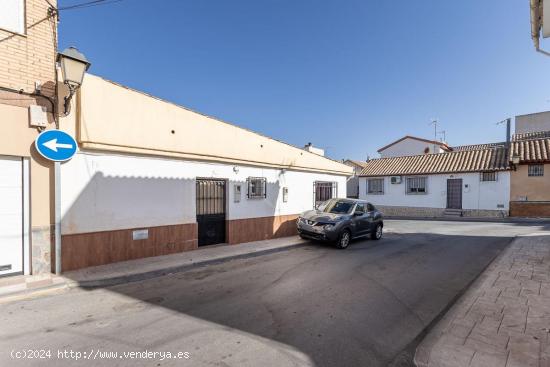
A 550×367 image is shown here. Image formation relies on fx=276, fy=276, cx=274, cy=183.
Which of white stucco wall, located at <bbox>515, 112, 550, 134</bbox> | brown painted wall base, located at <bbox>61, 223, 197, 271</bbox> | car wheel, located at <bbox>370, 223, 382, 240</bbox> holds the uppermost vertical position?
white stucco wall, located at <bbox>515, 112, 550, 134</bbox>

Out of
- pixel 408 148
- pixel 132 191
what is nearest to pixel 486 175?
pixel 408 148

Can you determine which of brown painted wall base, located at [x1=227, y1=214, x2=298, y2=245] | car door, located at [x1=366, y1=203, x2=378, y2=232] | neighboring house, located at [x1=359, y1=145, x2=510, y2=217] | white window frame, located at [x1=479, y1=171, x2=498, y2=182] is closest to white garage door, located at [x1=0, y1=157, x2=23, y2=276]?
brown painted wall base, located at [x1=227, y1=214, x2=298, y2=245]

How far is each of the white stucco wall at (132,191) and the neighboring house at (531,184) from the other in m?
19.8

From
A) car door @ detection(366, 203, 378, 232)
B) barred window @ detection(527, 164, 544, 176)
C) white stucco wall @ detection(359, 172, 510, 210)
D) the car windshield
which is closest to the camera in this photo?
the car windshield

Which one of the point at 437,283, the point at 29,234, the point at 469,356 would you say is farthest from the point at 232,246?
the point at 469,356

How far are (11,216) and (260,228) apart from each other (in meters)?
6.76

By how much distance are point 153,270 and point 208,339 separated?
335 cm

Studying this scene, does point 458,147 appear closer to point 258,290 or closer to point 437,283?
point 437,283

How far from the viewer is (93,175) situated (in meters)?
6.39

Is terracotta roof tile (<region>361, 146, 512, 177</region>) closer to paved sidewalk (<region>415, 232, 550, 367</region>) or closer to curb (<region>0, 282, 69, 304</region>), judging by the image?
paved sidewalk (<region>415, 232, 550, 367</region>)

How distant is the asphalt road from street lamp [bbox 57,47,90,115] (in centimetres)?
411

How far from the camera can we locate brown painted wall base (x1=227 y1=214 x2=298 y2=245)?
934cm

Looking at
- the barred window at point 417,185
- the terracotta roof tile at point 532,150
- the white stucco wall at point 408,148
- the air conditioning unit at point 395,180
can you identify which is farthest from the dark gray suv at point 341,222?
the white stucco wall at point 408,148

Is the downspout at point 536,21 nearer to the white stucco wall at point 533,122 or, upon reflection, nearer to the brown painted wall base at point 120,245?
the brown painted wall base at point 120,245
